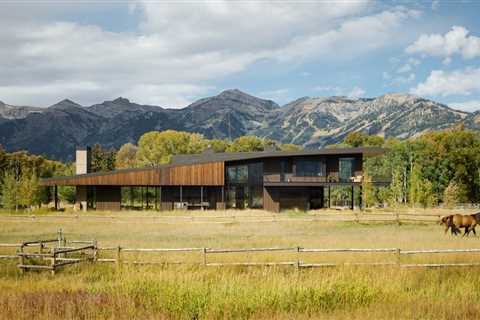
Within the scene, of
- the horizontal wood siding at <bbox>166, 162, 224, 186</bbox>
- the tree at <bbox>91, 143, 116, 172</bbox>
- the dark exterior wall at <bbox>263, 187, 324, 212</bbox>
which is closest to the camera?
the horizontal wood siding at <bbox>166, 162, 224, 186</bbox>

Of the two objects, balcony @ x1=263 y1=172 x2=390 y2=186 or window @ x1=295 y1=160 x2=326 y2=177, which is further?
window @ x1=295 y1=160 x2=326 y2=177

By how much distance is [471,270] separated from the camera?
1606 centimetres

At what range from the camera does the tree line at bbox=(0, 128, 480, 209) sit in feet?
183

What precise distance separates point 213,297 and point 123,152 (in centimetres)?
13616

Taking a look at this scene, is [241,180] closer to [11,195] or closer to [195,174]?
[195,174]

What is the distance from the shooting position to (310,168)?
51062 millimetres

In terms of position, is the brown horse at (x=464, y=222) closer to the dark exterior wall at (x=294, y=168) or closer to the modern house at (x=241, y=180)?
the modern house at (x=241, y=180)

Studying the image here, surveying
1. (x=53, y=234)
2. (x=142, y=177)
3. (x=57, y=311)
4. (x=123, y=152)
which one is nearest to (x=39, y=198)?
(x=142, y=177)

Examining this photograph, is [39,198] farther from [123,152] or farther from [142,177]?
[123,152]

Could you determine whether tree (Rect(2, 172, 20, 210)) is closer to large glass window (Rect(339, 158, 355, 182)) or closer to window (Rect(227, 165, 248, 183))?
window (Rect(227, 165, 248, 183))

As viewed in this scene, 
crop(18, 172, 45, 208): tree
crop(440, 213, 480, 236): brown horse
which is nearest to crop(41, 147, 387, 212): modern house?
crop(18, 172, 45, 208): tree

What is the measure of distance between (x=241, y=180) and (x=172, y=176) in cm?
748

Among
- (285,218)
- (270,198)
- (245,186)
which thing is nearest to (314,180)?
(270,198)

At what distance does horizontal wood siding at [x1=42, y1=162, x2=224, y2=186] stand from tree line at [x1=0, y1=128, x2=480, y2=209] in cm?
1191
